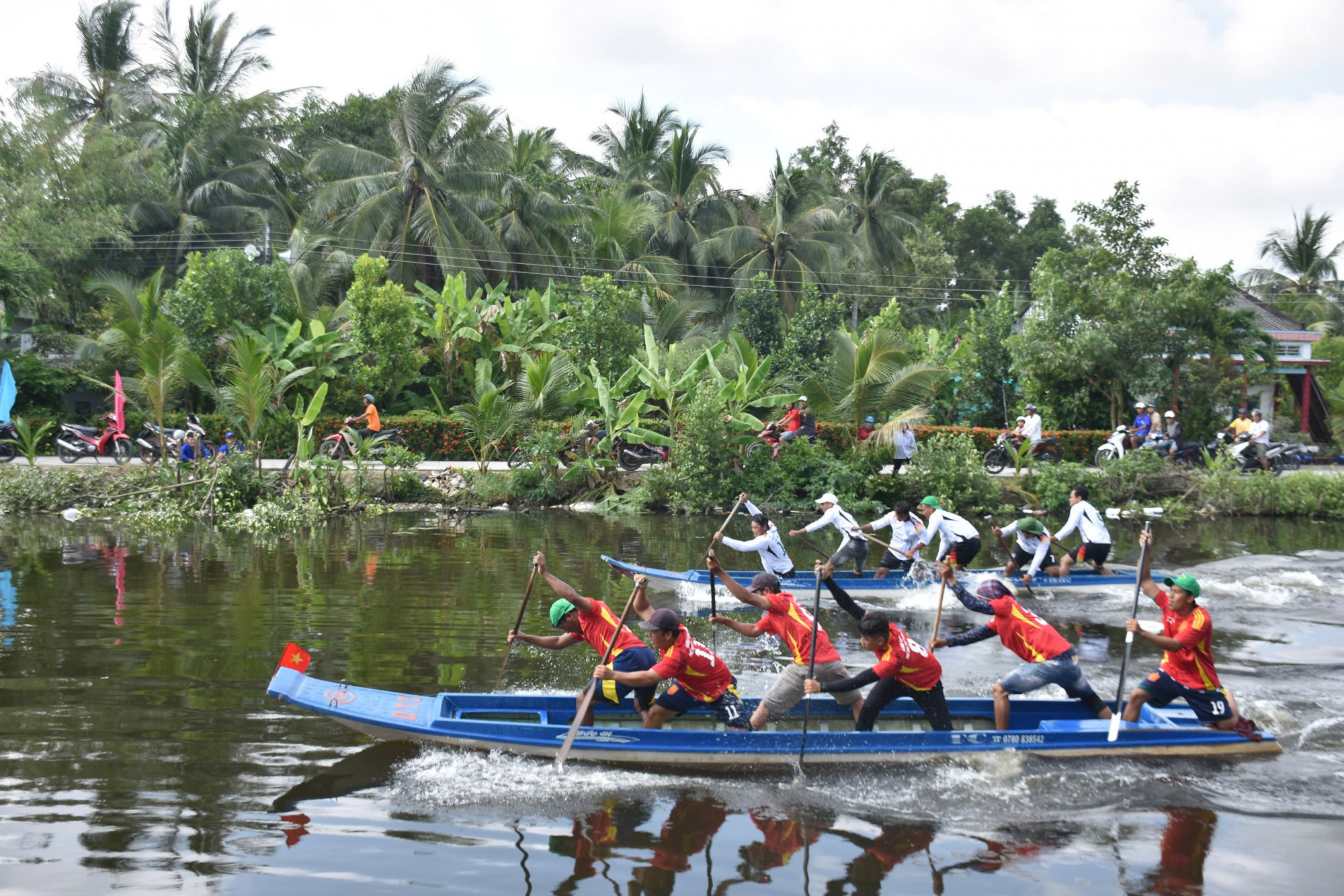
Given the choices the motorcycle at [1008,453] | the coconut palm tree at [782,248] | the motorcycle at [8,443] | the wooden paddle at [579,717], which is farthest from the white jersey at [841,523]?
the coconut palm tree at [782,248]

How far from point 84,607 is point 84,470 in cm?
959

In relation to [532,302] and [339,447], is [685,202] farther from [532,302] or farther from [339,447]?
[339,447]

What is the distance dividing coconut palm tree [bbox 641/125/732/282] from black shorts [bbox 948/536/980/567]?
24.0 m

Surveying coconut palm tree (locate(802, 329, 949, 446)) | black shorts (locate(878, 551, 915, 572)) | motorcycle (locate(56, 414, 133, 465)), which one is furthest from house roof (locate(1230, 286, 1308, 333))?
motorcycle (locate(56, 414, 133, 465))

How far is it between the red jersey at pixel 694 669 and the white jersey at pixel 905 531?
237 inches

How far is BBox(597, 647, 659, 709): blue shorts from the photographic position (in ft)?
25.6

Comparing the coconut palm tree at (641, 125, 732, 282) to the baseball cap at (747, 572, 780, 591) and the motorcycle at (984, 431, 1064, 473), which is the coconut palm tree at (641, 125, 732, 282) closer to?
the motorcycle at (984, 431, 1064, 473)

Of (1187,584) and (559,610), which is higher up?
(1187,584)

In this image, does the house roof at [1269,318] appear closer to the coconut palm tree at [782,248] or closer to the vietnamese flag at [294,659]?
the coconut palm tree at [782,248]

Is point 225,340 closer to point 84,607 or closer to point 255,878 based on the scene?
point 84,607

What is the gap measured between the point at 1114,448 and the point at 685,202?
63.0 ft

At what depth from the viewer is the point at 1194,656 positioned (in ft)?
25.0

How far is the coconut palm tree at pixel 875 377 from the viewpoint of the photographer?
20797 millimetres

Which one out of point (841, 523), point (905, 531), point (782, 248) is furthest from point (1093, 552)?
point (782, 248)
